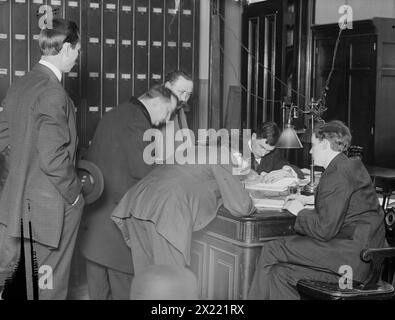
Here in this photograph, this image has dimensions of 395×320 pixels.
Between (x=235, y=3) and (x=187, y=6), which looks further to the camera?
(x=235, y=3)

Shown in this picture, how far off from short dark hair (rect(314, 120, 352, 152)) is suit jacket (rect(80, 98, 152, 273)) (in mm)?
841

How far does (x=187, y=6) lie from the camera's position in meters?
6.10

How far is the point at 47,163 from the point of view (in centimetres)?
266

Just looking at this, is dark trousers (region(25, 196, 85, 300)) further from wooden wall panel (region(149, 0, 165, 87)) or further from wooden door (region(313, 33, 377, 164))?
wooden door (region(313, 33, 377, 164))

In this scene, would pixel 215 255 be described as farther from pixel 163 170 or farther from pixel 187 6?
pixel 187 6

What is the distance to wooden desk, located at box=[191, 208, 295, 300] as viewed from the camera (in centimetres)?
299

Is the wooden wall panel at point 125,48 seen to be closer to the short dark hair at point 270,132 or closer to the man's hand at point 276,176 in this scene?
→ the short dark hair at point 270,132

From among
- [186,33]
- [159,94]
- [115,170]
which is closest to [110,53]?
[186,33]

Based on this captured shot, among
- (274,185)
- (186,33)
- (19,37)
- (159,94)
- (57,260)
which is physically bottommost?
(57,260)

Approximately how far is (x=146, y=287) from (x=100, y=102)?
3741 millimetres

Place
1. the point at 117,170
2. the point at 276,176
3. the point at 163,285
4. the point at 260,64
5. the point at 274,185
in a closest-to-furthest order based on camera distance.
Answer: the point at 163,285
the point at 117,170
the point at 274,185
the point at 276,176
the point at 260,64

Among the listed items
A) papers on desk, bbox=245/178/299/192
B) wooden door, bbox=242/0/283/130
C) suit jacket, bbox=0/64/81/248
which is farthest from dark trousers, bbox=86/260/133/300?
wooden door, bbox=242/0/283/130

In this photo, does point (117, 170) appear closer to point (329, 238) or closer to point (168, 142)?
point (168, 142)

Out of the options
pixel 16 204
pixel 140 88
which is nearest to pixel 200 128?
pixel 140 88
